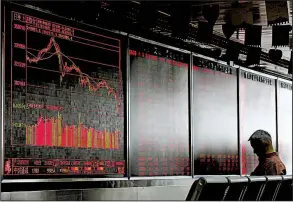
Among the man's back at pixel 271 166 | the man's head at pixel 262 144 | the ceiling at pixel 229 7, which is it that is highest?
the ceiling at pixel 229 7

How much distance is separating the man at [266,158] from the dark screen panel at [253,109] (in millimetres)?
1737

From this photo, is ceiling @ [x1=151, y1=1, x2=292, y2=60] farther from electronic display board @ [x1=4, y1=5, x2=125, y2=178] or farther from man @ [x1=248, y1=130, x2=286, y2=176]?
man @ [x1=248, y1=130, x2=286, y2=176]

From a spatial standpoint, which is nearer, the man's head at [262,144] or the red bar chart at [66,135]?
the red bar chart at [66,135]

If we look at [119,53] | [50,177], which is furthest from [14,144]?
[119,53]

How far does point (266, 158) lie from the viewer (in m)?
6.63

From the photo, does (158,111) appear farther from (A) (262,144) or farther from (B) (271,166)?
(B) (271,166)

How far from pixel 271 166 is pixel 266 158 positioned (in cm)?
11

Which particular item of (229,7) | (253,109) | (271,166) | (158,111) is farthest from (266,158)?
(253,109)

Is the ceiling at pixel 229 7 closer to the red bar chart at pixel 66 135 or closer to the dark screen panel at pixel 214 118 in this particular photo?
the dark screen panel at pixel 214 118

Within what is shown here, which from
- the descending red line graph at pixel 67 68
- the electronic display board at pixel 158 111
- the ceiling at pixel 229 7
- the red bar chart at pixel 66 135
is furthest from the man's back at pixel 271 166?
the descending red line graph at pixel 67 68

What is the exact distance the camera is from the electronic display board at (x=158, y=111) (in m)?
6.23

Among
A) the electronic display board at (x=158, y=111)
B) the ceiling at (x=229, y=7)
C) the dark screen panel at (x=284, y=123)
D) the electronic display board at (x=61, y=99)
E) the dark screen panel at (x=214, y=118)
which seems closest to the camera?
the electronic display board at (x=61, y=99)

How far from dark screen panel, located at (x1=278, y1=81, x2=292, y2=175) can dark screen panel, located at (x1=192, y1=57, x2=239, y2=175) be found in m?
1.70

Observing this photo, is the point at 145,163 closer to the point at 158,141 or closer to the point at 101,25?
the point at 158,141
